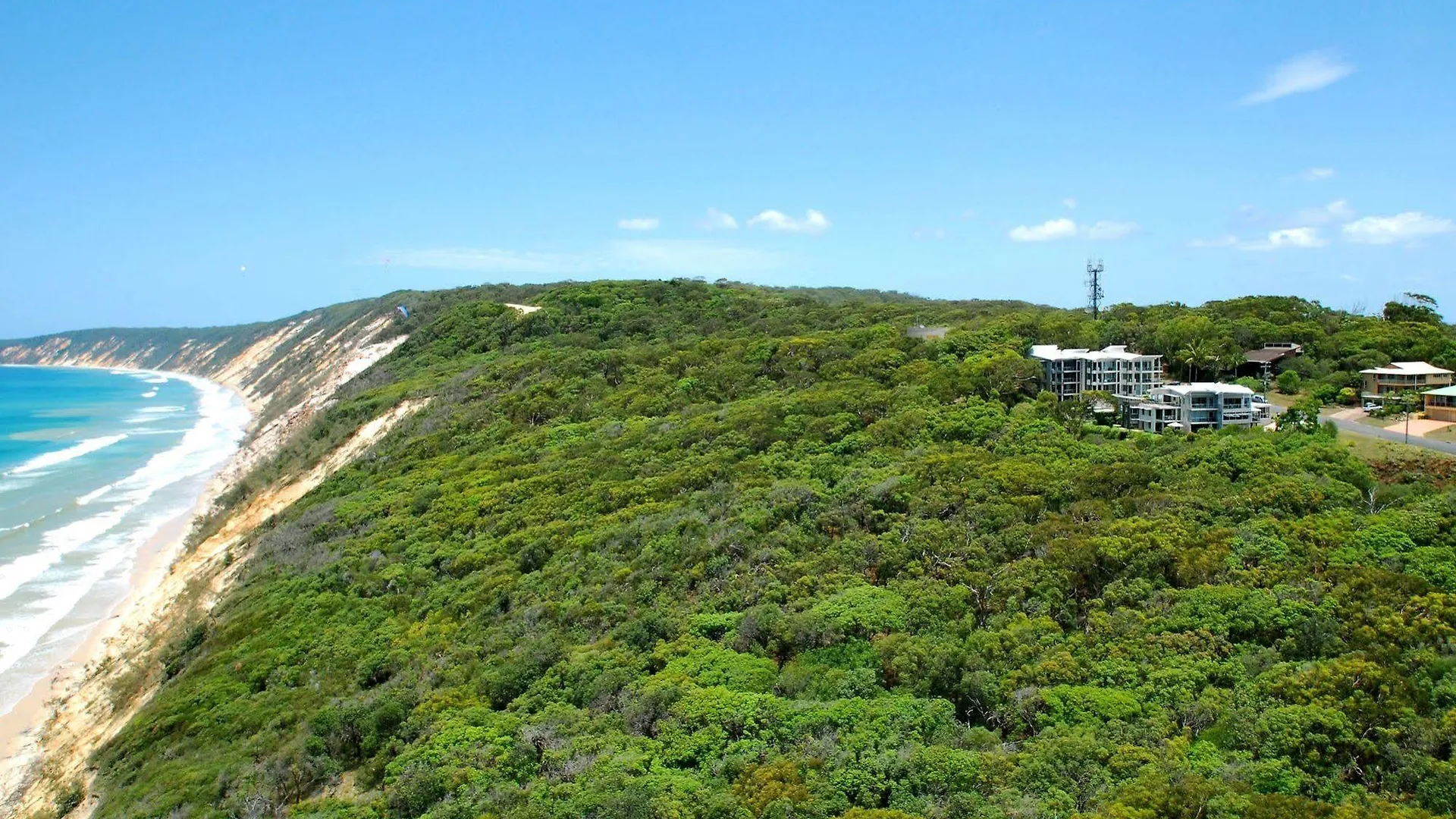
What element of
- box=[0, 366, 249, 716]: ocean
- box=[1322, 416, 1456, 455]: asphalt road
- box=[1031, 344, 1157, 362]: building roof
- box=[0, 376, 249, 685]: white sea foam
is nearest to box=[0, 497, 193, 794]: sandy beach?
box=[0, 366, 249, 716]: ocean

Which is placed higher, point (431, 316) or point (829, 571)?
point (431, 316)

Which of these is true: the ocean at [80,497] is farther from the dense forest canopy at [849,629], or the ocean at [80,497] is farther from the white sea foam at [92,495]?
the dense forest canopy at [849,629]

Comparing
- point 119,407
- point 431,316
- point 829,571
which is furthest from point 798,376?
point 119,407

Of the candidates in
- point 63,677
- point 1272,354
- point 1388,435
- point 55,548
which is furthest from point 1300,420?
point 55,548

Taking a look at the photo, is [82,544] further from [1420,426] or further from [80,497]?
[1420,426]

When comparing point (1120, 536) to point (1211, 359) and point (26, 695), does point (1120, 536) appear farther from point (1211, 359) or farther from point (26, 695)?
point (26, 695)

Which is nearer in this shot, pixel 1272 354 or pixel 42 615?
pixel 42 615
